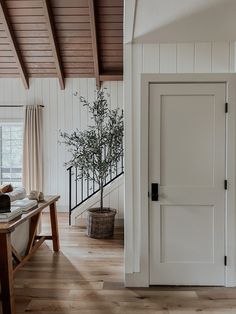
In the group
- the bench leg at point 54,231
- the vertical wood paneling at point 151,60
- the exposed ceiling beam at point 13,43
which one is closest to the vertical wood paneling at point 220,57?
the vertical wood paneling at point 151,60

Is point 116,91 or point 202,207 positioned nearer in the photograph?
point 202,207

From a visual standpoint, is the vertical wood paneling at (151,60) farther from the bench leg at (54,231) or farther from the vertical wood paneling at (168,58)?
the bench leg at (54,231)

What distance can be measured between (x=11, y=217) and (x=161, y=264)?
155 centimetres

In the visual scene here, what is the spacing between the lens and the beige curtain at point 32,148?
683 centimetres

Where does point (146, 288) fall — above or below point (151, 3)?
below

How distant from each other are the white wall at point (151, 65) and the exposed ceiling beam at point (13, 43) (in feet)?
10.9

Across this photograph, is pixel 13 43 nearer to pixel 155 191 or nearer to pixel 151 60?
pixel 151 60

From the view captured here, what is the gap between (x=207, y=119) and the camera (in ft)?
10.3

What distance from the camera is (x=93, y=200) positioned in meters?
5.57

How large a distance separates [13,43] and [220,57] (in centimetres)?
428

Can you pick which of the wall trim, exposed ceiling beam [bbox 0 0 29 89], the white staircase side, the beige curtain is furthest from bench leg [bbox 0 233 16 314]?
the beige curtain

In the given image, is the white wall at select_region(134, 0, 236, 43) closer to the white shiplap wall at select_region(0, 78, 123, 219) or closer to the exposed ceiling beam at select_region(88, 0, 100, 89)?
the exposed ceiling beam at select_region(88, 0, 100, 89)

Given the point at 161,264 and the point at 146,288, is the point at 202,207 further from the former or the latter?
the point at 146,288

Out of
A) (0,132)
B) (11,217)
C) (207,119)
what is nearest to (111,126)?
(207,119)
